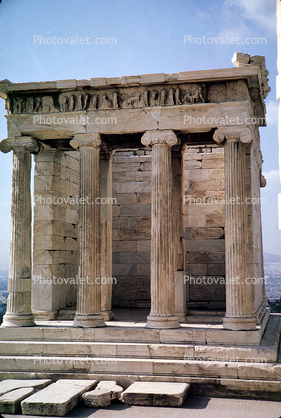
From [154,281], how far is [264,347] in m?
3.20

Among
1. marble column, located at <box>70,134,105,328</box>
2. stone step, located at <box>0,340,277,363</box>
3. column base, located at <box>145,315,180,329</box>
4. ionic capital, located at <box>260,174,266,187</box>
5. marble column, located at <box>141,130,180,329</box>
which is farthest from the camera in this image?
ionic capital, located at <box>260,174,266,187</box>

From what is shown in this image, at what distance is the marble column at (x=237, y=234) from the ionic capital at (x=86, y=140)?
3.31m

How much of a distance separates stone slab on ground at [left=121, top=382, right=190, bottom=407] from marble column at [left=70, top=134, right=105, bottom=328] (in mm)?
2715

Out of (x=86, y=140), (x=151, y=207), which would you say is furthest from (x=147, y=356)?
(x=86, y=140)

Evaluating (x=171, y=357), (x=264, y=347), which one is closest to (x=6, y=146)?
(x=171, y=357)

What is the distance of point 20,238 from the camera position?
14.1 m

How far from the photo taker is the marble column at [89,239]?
13.5 meters

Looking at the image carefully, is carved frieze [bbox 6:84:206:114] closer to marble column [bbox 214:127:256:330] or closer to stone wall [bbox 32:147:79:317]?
marble column [bbox 214:127:256:330]

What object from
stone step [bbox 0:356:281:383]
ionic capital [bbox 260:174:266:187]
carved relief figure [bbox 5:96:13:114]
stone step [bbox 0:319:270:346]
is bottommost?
stone step [bbox 0:356:281:383]

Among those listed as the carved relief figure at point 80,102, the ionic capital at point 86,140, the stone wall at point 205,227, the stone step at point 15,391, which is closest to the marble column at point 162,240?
the ionic capital at point 86,140

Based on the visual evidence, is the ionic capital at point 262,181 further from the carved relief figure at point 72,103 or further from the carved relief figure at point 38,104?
the carved relief figure at point 38,104

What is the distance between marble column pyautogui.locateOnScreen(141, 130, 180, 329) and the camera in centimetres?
1306

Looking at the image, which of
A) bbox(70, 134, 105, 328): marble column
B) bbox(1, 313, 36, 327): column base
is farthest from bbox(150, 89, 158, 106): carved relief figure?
bbox(1, 313, 36, 327): column base

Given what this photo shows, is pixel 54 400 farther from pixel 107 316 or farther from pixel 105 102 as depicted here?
pixel 105 102
